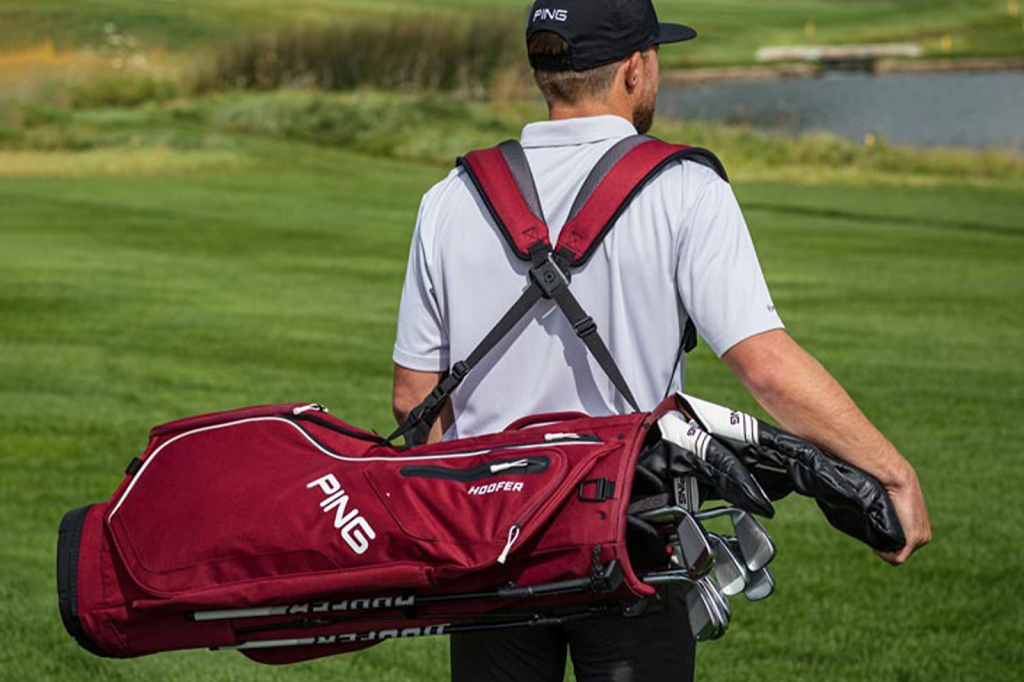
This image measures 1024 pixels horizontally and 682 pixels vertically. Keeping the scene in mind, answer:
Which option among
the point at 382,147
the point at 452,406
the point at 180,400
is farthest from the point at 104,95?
the point at 452,406

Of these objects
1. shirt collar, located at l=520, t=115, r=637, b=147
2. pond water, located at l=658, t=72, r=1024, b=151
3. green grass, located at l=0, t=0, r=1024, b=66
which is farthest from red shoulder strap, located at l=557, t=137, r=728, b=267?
green grass, located at l=0, t=0, r=1024, b=66

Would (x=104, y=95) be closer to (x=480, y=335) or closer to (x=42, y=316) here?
(x=42, y=316)

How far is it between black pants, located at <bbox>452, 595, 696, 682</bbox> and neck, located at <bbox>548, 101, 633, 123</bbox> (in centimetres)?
84

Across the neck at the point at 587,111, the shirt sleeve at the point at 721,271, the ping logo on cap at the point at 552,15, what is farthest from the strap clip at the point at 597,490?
the ping logo on cap at the point at 552,15

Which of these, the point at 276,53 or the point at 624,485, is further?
the point at 276,53

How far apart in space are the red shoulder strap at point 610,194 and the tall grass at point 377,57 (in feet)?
149

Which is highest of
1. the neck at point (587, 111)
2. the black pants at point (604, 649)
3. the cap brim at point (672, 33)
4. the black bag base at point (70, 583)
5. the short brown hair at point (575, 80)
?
the cap brim at point (672, 33)

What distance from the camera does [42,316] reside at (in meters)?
14.5

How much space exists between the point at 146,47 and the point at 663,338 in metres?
68.0

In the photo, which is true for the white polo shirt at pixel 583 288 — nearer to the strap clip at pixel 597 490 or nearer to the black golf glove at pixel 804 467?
the black golf glove at pixel 804 467

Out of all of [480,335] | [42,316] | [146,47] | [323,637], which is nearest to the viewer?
[323,637]

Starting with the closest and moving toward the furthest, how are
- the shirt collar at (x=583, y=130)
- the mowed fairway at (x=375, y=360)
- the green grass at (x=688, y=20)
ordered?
the shirt collar at (x=583, y=130) < the mowed fairway at (x=375, y=360) < the green grass at (x=688, y=20)

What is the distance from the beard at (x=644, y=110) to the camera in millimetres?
3055

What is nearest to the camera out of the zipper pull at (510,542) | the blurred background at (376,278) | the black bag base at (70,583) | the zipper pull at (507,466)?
the zipper pull at (510,542)
